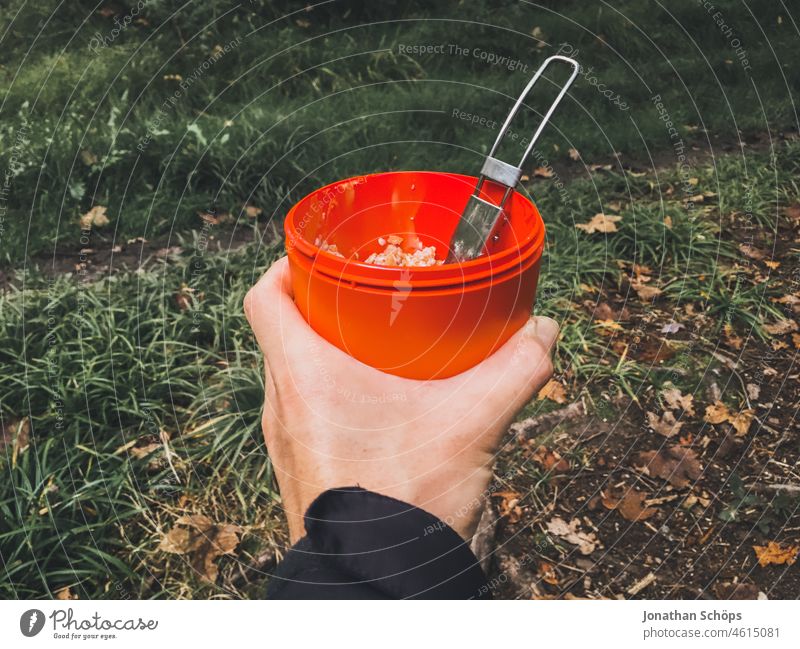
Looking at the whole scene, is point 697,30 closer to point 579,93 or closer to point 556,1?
point 556,1

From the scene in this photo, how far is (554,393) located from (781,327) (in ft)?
2.92

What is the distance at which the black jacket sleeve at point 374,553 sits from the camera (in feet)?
2.96

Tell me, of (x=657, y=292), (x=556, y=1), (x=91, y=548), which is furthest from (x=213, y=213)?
(x=556, y=1)

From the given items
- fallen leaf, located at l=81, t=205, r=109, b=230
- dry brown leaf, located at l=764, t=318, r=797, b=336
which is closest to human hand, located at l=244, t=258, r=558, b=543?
dry brown leaf, located at l=764, t=318, r=797, b=336

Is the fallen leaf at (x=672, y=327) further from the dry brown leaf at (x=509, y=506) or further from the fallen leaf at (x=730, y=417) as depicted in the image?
the dry brown leaf at (x=509, y=506)

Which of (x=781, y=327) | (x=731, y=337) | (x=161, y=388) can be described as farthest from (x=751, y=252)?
(x=161, y=388)

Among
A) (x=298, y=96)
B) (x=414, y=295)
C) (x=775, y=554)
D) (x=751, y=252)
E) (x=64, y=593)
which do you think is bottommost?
(x=64, y=593)

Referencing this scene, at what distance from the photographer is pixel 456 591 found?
977mm

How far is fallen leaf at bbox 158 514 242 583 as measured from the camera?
1512 millimetres

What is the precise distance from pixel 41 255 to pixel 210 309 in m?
0.90

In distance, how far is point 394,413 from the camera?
941mm

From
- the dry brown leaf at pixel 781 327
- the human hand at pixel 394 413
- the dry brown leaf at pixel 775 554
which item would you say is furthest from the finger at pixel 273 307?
the dry brown leaf at pixel 781 327

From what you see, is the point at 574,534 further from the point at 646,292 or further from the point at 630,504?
the point at 646,292

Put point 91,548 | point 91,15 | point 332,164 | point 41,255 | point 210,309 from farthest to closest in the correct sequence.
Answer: point 91,15 < point 332,164 < point 41,255 < point 210,309 < point 91,548
